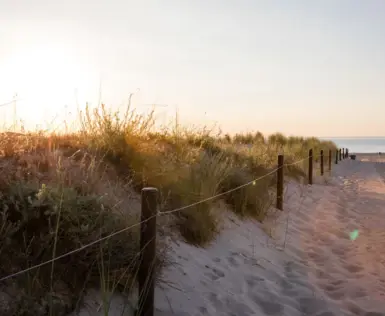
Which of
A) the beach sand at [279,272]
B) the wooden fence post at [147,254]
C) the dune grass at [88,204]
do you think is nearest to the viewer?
the dune grass at [88,204]

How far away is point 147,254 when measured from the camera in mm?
3533

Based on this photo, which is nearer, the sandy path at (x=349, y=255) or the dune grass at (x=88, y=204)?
the dune grass at (x=88, y=204)

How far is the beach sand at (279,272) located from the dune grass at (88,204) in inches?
12.1

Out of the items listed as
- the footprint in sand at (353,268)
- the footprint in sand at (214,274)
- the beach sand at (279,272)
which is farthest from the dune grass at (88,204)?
the footprint in sand at (353,268)

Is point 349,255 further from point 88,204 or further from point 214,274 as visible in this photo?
point 88,204

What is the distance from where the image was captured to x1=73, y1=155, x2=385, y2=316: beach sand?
13.9 ft

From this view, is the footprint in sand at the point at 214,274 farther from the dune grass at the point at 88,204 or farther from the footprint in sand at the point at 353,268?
the footprint in sand at the point at 353,268

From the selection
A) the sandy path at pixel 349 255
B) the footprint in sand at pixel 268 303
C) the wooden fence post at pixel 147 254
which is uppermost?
the wooden fence post at pixel 147 254

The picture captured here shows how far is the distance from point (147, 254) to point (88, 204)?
0.73 meters

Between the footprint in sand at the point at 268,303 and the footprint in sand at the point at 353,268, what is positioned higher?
the footprint in sand at the point at 268,303

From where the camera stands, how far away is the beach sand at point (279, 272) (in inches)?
167

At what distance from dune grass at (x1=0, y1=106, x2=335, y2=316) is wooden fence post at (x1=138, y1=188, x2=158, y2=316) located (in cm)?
12

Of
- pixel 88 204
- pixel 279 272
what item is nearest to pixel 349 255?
pixel 279 272

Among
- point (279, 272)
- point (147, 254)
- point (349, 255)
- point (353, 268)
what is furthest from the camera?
point (349, 255)
